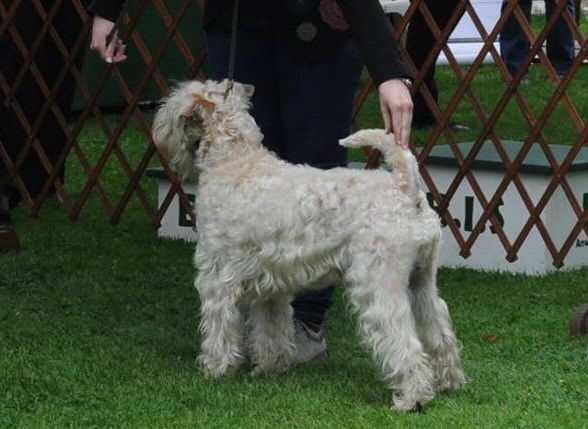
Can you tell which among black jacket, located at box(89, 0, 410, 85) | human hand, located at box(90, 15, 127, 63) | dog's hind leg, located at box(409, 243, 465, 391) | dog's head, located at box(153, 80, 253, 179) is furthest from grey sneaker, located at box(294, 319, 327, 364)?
human hand, located at box(90, 15, 127, 63)

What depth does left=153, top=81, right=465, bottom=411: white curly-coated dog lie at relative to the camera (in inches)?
151

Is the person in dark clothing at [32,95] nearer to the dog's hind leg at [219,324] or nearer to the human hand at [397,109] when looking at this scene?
the dog's hind leg at [219,324]

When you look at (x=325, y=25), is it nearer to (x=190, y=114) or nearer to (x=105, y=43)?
(x=190, y=114)

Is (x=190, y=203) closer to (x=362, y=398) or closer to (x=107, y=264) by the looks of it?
(x=107, y=264)

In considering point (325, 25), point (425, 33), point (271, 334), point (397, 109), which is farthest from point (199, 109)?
point (425, 33)

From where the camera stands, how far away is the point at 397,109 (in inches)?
153

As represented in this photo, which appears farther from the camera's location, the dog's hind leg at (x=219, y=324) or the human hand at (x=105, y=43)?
the human hand at (x=105, y=43)

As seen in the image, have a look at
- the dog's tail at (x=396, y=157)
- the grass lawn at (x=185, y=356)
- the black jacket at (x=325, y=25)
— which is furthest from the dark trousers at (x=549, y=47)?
the dog's tail at (x=396, y=157)

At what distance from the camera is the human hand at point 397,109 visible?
3.87 meters

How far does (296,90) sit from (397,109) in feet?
1.60

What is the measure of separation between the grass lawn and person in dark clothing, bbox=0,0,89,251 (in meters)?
0.72

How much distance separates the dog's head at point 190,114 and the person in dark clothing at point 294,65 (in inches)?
5.9

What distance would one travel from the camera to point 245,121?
4.16m

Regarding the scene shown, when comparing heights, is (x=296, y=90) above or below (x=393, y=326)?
above
